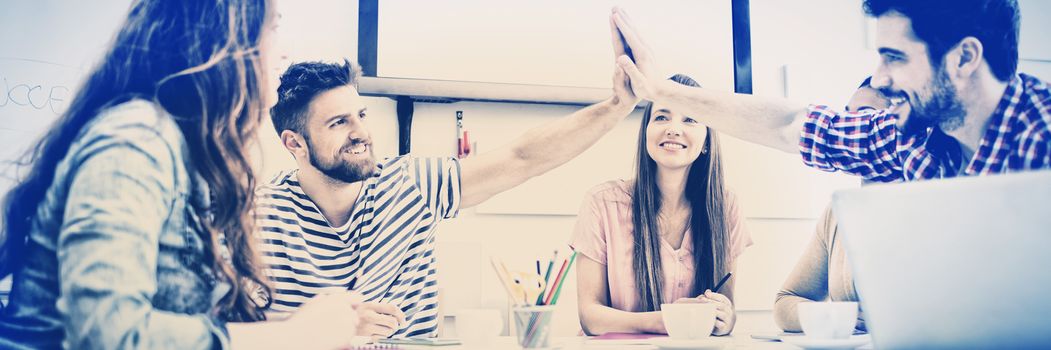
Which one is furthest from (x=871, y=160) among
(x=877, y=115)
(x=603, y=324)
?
(x=603, y=324)

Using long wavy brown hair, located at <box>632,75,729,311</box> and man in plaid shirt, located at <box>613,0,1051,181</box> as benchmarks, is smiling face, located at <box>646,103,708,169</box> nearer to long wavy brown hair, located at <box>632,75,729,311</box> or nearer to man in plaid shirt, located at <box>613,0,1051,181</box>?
long wavy brown hair, located at <box>632,75,729,311</box>

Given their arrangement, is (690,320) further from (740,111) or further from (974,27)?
(974,27)

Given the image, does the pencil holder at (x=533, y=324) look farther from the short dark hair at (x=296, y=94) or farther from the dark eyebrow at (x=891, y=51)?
the dark eyebrow at (x=891, y=51)

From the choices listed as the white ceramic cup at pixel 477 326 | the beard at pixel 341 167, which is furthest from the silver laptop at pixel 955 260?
the beard at pixel 341 167

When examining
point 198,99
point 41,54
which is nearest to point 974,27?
point 198,99

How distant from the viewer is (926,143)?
5.01 feet

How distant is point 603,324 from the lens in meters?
1.80

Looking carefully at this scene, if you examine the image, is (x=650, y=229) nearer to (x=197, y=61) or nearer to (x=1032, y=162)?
(x=1032, y=162)

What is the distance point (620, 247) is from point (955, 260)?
1.17 metres

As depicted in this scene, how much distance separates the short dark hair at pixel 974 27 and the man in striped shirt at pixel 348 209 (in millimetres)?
1014

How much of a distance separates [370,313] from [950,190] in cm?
106

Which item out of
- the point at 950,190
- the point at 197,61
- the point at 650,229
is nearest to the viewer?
the point at 950,190

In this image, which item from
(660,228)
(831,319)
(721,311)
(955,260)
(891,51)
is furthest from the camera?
(660,228)

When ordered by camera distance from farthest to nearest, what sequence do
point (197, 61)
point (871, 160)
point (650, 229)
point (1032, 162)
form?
point (650, 229)
point (871, 160)
point (1032, 162)
point (197, 61)
